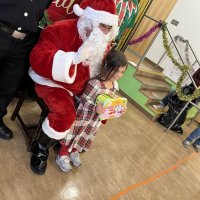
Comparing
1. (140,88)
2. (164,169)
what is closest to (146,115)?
(140,88)

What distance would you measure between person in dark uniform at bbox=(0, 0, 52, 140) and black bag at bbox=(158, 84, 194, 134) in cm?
273

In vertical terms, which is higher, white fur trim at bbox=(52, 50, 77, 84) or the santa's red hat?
the santa's red hat

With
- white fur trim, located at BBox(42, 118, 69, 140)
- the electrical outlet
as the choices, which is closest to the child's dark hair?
white fur trim, located at BBox(42, 118, 69, 140)

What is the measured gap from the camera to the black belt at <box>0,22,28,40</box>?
1.54 meters

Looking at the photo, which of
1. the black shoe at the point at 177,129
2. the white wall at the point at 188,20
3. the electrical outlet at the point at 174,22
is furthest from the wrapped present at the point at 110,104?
the electrical outlet at the point at 174,22

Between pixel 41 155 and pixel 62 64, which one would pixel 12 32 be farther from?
pixel 41 155

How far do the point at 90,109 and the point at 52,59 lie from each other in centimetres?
49

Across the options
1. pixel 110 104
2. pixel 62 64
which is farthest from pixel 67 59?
pixel 110 104

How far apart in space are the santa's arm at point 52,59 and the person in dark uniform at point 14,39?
0.12 m

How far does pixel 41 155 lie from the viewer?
6.14ft

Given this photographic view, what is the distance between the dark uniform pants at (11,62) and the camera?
5.35 feet

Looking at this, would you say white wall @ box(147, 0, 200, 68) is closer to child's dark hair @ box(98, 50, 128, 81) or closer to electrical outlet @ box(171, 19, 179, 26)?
electrical outlet @ box(171, 19, 179, 26)

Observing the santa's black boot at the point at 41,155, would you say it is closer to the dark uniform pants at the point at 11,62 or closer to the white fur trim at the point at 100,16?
the dark uniform pants at the point at 11,62

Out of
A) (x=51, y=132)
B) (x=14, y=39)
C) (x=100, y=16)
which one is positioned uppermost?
(x=100, y=16)
